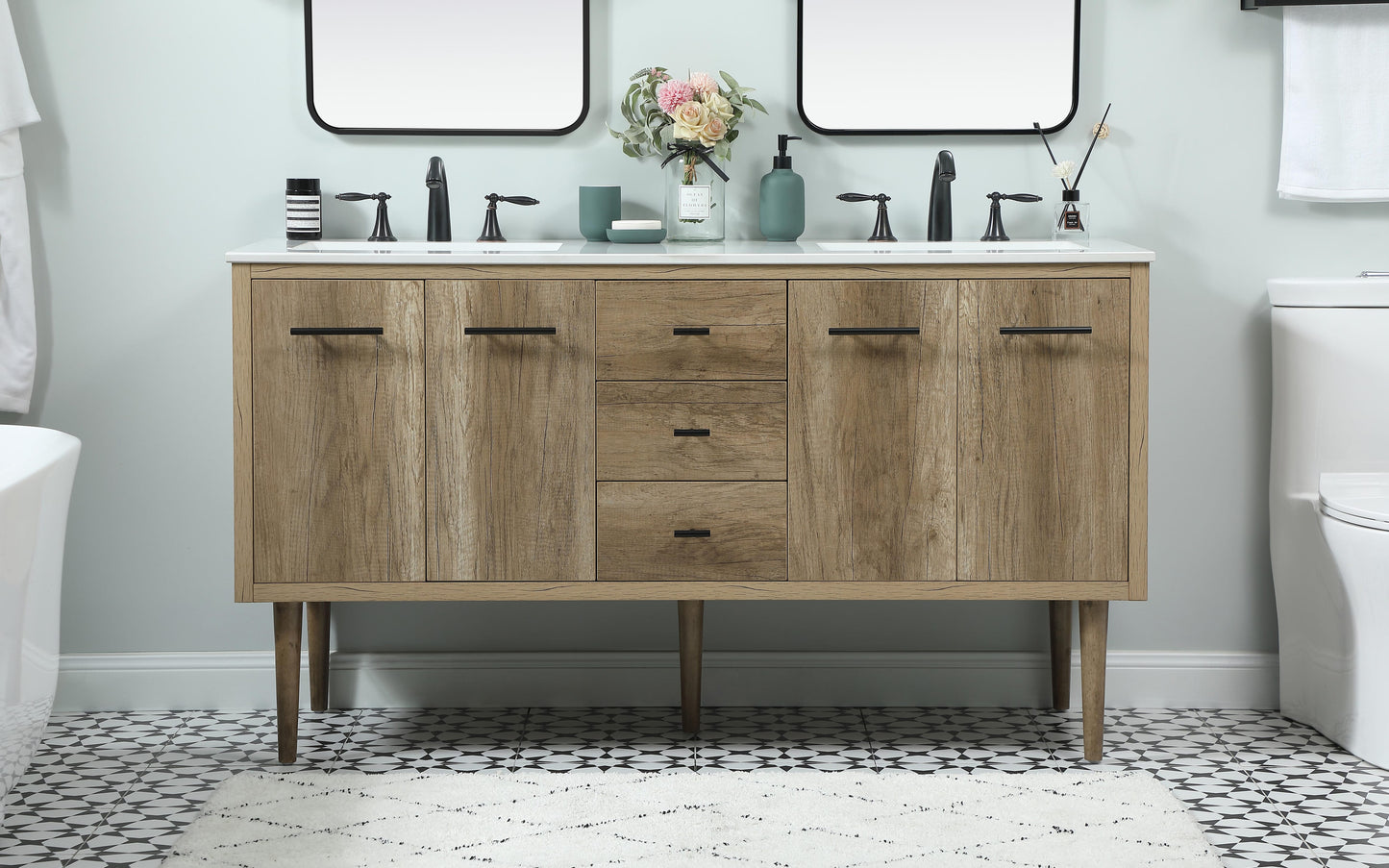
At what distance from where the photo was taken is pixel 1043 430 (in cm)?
205

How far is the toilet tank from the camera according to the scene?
2322 mm

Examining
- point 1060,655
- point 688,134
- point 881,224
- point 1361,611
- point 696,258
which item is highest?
point 688,134

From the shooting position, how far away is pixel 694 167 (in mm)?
2346

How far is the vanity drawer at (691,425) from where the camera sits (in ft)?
6.75

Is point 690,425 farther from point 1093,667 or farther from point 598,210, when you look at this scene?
point 1093,667

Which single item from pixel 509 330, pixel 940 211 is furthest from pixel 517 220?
pixel 940 211

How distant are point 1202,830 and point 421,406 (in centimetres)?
140

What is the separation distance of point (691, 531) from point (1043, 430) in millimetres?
604

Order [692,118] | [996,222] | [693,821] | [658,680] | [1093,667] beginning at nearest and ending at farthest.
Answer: [693,821] < [1093,667] < [692,118] < [996,222] < [658,680]

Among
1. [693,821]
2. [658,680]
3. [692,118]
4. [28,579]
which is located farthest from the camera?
[658,680]

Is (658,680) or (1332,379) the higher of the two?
(1332,379)

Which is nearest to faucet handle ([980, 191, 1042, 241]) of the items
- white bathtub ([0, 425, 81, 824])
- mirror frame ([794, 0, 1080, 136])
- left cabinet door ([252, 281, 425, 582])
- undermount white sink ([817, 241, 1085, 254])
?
undermount white sink ([817, 241, 1085, 254])

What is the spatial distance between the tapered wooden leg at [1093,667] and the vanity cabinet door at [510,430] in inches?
33.9

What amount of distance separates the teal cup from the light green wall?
0.29 feet
